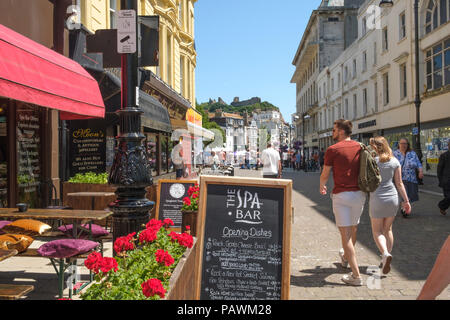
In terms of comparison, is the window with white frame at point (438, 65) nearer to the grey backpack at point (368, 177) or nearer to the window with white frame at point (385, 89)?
the window with white frame at point (385, 89)

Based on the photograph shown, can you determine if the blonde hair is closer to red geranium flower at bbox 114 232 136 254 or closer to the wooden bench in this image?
red geranium flower at bbox 114 232 136 254

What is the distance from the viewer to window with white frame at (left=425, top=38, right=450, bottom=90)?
2014 centimetres

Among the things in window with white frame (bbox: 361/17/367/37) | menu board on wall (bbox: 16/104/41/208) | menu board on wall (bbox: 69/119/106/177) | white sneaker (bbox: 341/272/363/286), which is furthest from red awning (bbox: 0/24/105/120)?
window with white frame (bbox: 361/17/367/37)

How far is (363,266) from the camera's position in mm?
5473

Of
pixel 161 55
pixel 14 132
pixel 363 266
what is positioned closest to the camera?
pixel 363 266

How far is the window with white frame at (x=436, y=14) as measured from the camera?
20006 mm

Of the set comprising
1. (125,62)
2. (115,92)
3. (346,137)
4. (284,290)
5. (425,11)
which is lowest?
(284,290)

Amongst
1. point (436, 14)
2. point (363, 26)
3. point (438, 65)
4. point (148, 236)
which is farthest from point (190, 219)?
point (363, 26)

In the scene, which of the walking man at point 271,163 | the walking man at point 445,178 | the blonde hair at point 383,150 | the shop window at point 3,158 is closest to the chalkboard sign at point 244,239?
the blonde hair at point 383,150

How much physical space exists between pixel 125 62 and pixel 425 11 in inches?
909

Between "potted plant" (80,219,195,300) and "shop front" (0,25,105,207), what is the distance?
3.02m

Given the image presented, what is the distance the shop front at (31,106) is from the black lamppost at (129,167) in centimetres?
175

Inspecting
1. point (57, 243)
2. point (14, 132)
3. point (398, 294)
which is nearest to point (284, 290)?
point (398, 294)
